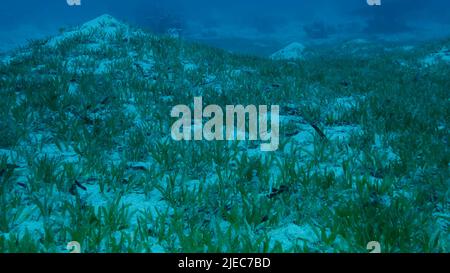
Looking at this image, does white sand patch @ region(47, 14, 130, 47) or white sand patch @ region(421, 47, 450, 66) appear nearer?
white sand patch @ region(47, 14, 130, 47)

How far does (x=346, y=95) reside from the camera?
876 cm

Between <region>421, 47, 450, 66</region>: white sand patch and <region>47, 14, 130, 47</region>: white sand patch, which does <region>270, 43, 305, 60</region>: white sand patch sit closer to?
<region>421, 47, 450, 66</region>: white sand patch

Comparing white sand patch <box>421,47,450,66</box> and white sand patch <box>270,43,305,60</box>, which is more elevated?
white sand patch <box>270,43,305,60</box>

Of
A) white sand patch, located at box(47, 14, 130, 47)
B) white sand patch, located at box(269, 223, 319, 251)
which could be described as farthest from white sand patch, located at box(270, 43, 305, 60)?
white sand patch, located at box(269, 223, 319, 251)

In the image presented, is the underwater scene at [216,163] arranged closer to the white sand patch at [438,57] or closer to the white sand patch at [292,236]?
the white sand patch at [292,236]

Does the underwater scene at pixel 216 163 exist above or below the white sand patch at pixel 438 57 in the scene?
below

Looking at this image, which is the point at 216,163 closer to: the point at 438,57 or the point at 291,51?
the point at 438,57

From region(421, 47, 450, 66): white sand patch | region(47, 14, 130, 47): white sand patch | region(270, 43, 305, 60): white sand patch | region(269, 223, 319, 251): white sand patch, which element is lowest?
region(269, 223, 319, 251): white sand patch

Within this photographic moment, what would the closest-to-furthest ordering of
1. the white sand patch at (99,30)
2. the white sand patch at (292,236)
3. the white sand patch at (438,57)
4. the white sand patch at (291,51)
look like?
the white sand patch at (292,236)
the white sand patch at (99,30)
the white sand patch at (438,57)
the white sand patch at (291,51)

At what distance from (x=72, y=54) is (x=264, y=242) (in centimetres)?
974

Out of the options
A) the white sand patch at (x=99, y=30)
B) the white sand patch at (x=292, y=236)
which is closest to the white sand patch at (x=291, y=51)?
the white sand patch at (x=99, y=30)
